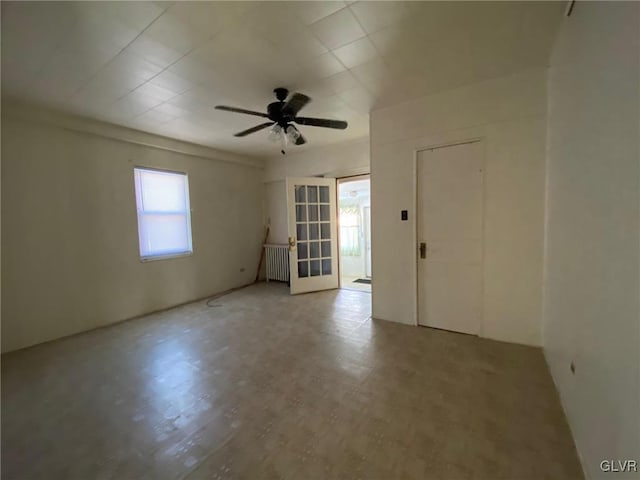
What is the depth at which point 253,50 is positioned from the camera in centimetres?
207

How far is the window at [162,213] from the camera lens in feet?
13.0

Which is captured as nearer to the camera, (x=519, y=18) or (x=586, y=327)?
(x=586, y=327)

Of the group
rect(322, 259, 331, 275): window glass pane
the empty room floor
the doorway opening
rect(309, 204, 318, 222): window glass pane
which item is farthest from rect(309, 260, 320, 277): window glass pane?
the empty room floor

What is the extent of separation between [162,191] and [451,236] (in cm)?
425

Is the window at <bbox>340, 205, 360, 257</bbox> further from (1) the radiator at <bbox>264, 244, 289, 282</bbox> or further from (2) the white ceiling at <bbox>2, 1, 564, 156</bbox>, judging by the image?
(2) the white ceiling at <bbox>2, 1, 564, 156</bbox>

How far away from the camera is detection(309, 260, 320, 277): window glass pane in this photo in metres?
5.00

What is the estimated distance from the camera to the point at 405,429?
1633mm

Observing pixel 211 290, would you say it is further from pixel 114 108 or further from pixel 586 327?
pixel 586 327

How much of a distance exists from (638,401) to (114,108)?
4.55m

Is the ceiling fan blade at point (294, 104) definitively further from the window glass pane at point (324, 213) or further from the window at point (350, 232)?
the window at point (350, 232)

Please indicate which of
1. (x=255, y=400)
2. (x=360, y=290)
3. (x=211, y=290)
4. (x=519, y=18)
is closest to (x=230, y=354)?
(x=255, y=400)

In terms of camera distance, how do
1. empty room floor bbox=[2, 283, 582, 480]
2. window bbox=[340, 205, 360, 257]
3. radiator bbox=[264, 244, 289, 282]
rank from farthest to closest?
window bbox=[340, 205, 360, 257]
radiator bbox=[264, 244, 289, 282]
empty room floor bbox=[2, 283, 582, 480]

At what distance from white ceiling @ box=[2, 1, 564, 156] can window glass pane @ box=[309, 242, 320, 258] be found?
2493 millimetres

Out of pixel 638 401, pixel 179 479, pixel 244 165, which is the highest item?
pixel 244 165
